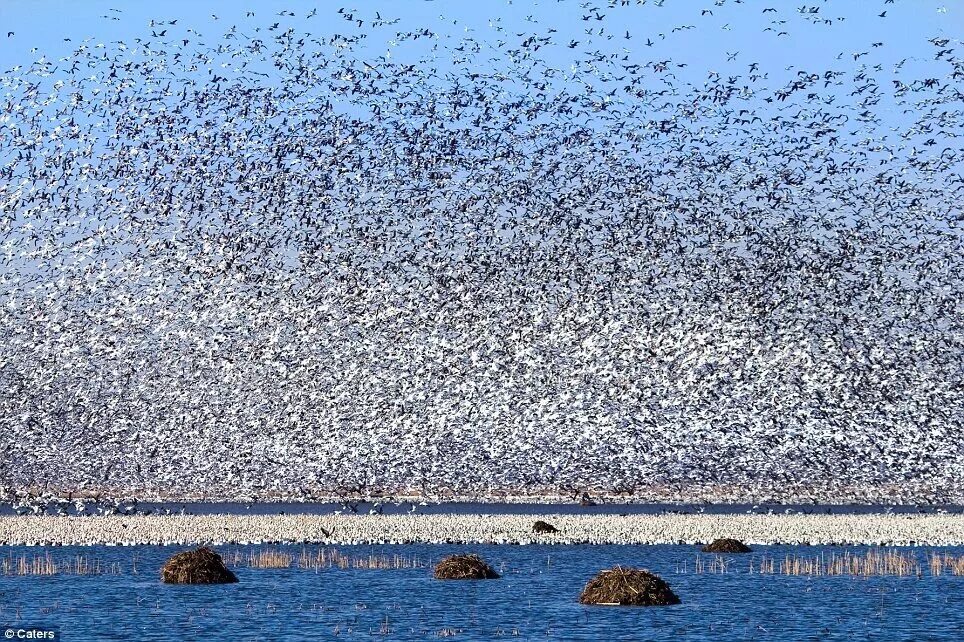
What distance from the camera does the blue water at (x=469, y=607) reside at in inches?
1857

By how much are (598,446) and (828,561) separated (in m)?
123

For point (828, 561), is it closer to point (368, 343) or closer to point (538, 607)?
point (538, 607)

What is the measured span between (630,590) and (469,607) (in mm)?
5359

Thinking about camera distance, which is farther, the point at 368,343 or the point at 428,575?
the point at 368,343

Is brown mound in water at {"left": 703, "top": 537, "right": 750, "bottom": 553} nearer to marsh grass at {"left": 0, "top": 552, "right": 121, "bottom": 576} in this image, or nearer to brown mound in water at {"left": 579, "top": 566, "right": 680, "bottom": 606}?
brown mound in water at {"left": 579, "top": 566, "right": 680, "bottom": 606}

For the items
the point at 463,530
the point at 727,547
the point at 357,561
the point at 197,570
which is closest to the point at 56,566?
the point at 197,570

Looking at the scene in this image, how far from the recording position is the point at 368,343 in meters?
176

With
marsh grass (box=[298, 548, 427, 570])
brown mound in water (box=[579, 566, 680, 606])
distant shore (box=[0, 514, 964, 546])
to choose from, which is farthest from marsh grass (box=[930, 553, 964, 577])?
marsh grass (box=[298, 548, 427, 570])

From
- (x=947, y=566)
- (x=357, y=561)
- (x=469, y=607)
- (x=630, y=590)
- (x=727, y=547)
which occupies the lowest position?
(x=469, y=607)

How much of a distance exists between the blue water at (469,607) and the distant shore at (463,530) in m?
17.5

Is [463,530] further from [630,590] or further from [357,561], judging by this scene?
[630,590]

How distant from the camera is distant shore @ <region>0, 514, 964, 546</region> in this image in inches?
3430

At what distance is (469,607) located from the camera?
53812mm

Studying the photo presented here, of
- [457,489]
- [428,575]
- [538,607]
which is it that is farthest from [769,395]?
[538,607]
